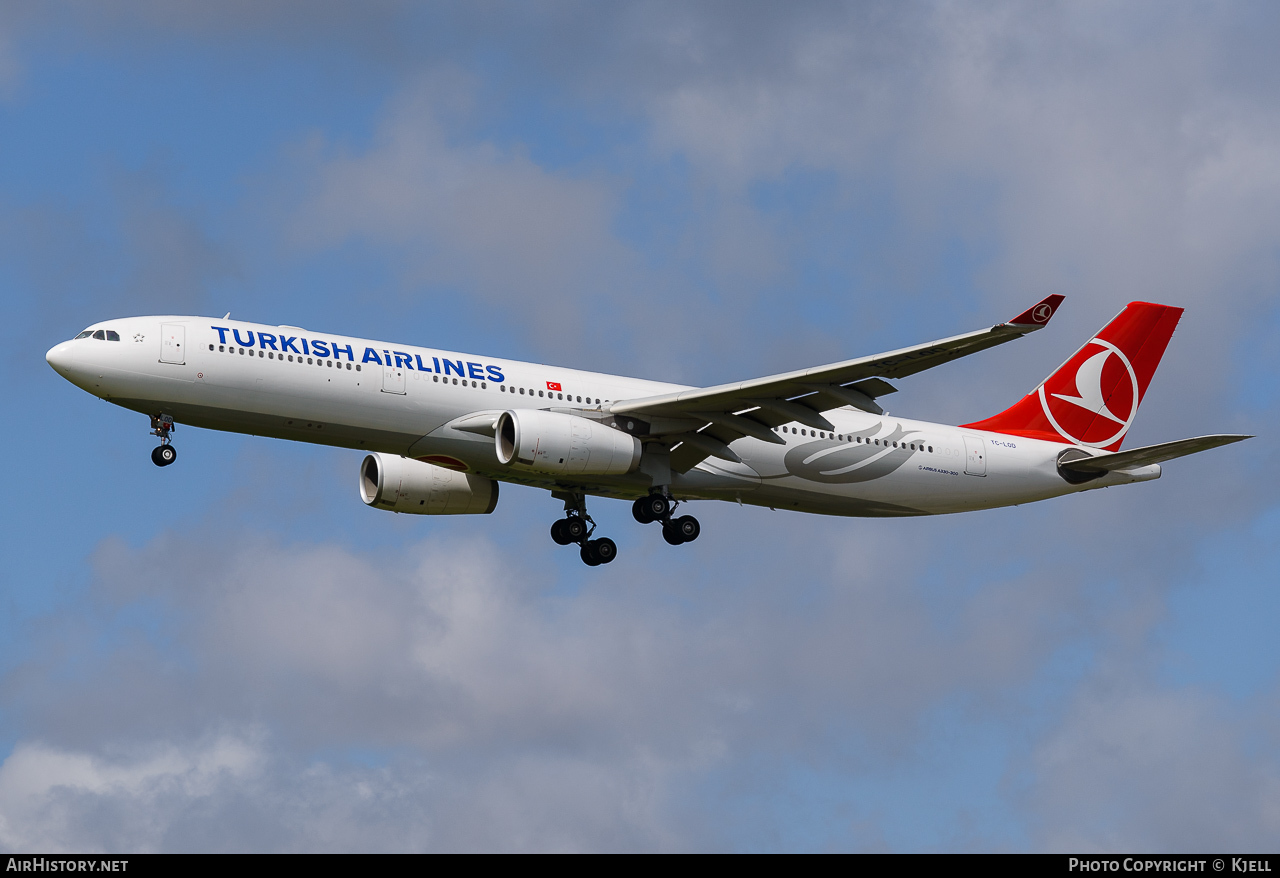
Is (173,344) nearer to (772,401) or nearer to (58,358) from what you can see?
(58,358)

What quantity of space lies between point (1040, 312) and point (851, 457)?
10.8 m

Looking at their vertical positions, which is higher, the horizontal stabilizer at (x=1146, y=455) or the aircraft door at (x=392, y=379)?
the aircraft door at (x=392, y=379)

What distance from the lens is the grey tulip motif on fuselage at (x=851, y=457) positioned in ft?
149

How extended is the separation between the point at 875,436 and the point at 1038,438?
6.25m

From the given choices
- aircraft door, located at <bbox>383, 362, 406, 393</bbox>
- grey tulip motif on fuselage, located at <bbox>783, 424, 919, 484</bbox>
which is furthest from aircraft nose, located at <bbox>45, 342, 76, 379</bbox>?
grey tulip motif on fuselage, located at <bbox>783, 424, 919, 484</bbox>

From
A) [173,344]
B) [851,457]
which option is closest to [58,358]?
[173,344]

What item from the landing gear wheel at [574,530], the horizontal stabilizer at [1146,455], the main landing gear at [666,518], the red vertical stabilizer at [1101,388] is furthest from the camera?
the red vertical stabilizer at [1101,388]

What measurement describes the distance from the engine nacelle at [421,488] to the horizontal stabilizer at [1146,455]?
17156 mm

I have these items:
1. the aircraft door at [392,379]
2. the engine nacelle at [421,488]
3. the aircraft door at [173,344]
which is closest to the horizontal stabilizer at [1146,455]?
the engine nacelle at [421,488]

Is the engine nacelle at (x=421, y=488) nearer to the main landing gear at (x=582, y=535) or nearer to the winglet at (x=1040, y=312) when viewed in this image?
the main landing gear at (x=582, y=535)

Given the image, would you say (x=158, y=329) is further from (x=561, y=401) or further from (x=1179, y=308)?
(x=1179, y=308)

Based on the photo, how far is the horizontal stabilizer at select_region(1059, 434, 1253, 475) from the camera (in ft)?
138

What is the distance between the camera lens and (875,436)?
46500 mm
